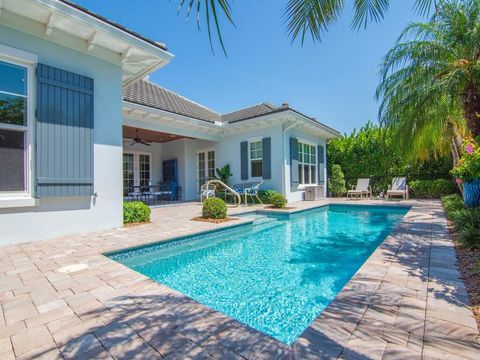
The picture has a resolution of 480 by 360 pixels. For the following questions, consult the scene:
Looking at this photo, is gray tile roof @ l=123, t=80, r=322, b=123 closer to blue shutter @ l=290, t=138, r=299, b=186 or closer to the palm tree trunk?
blue shutter @ l=290, t=138, r=299, b=186

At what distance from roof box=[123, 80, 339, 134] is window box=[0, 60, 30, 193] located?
406 centimetres

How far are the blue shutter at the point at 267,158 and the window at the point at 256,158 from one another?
0.34 meters

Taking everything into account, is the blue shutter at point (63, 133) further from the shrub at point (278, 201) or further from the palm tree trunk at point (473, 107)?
the palm tree trunk at point (473, 107)

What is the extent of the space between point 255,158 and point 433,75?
7069 millimetres

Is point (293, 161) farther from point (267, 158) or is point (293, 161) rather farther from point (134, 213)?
point (134, 213)

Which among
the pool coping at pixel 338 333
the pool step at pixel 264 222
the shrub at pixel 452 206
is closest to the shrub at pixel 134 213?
the pool step at pixel 264 222

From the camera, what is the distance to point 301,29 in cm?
283

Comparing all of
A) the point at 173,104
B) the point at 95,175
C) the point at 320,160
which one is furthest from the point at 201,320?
the point at 320,160

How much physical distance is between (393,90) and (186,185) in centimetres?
1003

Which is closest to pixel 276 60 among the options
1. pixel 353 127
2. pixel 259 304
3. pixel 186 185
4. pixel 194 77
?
pixel 259 304

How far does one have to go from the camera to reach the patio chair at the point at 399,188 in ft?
40.4

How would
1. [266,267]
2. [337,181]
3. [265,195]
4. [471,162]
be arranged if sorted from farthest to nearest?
[337,181] < [265,195] < [471,162] < [266,267]

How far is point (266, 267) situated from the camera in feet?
13.9

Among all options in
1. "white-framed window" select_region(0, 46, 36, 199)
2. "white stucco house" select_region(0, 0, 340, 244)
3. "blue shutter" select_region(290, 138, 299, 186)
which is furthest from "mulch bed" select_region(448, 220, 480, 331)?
"blue shutter" select_region(290, 138, 299, 186)
